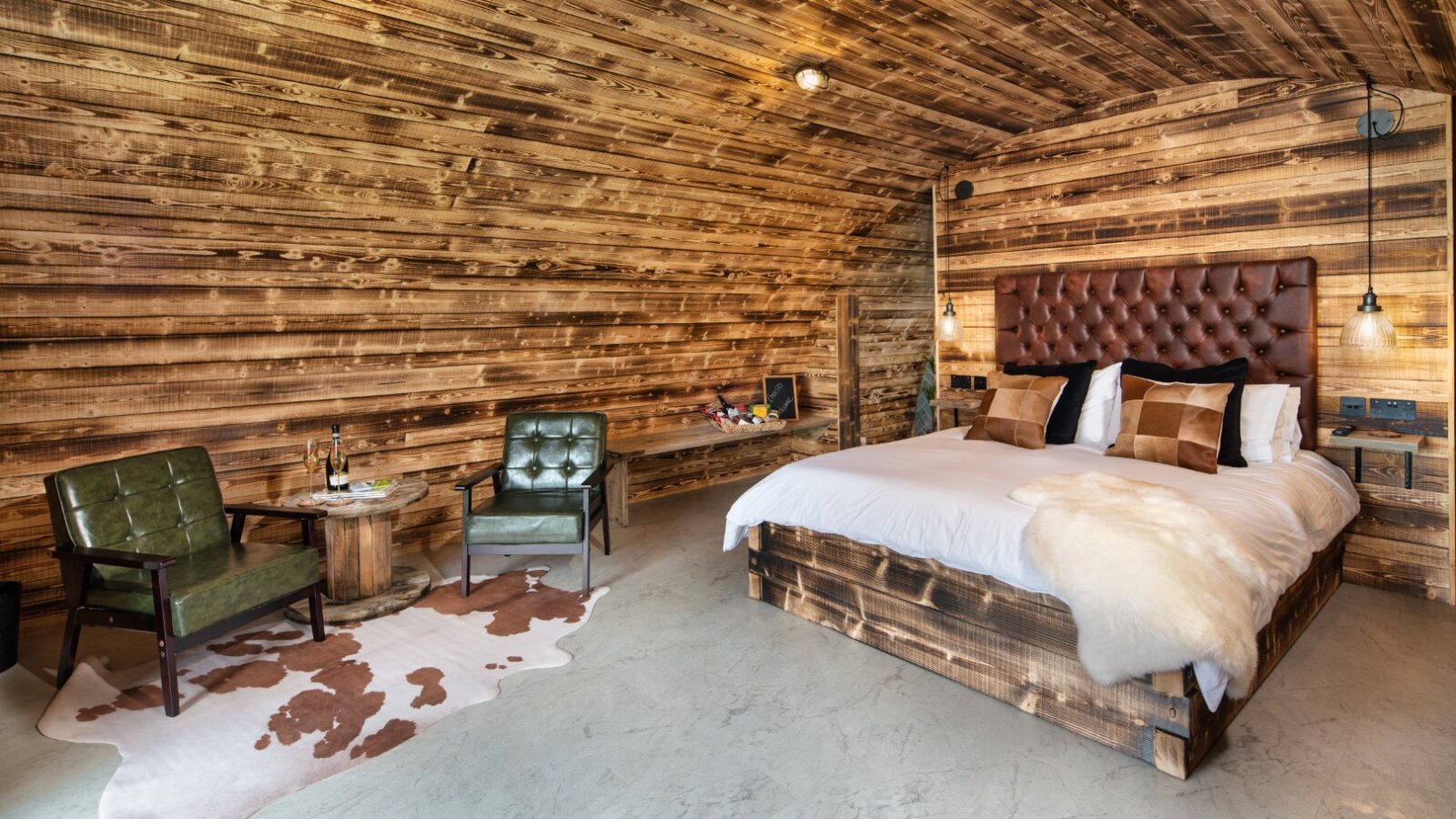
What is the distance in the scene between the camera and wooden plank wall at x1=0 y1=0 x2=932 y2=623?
269 cm

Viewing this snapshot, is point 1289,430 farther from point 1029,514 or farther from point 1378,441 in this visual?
point 1029,514

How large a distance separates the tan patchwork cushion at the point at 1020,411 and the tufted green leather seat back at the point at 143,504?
11.7 ft

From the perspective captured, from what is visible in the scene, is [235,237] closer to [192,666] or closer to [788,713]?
[192,666]

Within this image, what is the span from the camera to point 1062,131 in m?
4.61

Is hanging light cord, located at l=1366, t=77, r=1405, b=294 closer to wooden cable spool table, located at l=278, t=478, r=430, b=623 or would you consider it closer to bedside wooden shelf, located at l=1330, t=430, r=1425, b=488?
bedside wooden shelf, located at l=1330, t=430, r=1425, b=488

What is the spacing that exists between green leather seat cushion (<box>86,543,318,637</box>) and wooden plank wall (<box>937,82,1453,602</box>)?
423 cm

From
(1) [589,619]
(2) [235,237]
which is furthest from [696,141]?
(1) [589,619]

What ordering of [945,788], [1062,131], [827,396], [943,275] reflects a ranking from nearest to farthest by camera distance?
[945,788] → [1062,131] → [943,275] → [827,396]

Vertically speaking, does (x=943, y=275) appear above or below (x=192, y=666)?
above

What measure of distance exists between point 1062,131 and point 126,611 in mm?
4936

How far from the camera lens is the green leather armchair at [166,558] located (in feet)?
8.96

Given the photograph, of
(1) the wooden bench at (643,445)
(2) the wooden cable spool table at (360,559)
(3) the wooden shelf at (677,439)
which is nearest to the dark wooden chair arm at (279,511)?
(2) the wooden cable spool table at (360,559)

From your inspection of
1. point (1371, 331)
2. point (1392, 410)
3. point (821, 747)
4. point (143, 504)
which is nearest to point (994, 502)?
point (821, 747)

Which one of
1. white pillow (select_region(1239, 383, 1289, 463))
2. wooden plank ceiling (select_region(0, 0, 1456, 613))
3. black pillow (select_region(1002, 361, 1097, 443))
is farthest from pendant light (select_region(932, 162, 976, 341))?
white pillow (select_region(1239, 383, 1289, 463))
